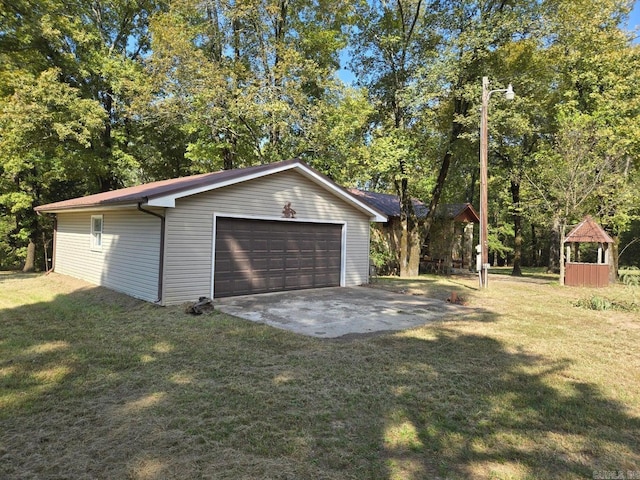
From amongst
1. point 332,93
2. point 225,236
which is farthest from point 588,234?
point 225,236

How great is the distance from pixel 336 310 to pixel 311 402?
15.7 feet

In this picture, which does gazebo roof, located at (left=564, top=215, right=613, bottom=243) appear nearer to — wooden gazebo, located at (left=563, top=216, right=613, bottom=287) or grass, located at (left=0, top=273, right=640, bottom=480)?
wooden gazebo, located at (left=563, top=216, right=613, bottom=287)

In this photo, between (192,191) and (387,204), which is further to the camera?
(387,204)

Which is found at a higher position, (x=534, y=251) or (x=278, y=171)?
(x=278, y=171)

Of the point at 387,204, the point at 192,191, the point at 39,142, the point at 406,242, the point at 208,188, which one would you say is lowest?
the point at 406,242

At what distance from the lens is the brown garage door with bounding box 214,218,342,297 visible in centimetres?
979

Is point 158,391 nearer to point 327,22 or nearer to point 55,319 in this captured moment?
point 55,319

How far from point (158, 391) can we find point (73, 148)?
1626 cm

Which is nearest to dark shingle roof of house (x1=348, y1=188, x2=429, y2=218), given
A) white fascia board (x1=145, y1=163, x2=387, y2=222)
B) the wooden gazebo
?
white fascia board (x1=145, y1=163, x2=387, y2=222)

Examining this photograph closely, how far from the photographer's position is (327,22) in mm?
18422

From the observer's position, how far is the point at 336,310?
8719 mm

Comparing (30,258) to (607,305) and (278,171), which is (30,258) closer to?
(278,171)

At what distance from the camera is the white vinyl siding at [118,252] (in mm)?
8992

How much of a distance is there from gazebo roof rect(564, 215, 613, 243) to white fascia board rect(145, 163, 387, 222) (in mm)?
7485
